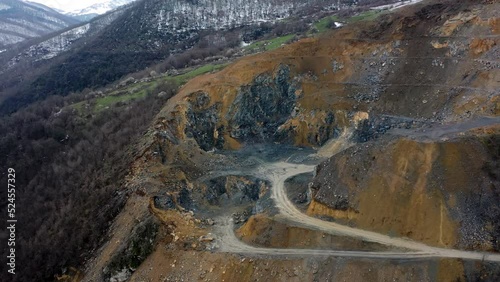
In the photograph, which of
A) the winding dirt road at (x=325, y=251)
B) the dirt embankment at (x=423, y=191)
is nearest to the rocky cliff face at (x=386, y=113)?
the dirt embankment at (x=423, y=191)

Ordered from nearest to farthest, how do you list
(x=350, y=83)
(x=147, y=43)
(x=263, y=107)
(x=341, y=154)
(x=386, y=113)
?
1. (x=341, y=154)
2. (x=386, y=113)
3. (x=350, y=83)
4. (x=263, y=107)
5. (x=147, y=43)

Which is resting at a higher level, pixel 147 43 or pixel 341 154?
pixel 341 154

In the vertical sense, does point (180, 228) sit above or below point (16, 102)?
above

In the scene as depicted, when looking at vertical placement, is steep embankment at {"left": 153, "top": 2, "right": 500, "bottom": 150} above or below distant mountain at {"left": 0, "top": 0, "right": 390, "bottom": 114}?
above

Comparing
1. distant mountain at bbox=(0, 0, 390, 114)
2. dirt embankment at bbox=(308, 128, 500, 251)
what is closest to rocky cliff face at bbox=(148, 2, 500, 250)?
dirt embankment at bbox=(308, 128, 500, 251)

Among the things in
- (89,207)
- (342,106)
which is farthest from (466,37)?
(89,207)

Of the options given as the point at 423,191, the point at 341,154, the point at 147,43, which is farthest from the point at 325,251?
the point at 147,43

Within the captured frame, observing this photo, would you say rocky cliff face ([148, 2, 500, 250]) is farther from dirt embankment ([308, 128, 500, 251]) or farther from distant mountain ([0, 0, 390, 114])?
distant mountain ([0, 0, 390, 114])

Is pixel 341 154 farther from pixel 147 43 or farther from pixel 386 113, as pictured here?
pixel 147 43

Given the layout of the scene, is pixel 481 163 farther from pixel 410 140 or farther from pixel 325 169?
pixel 325 169

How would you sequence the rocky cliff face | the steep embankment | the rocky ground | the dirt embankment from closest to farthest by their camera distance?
1. the dirt embankment
2. the rocky ground
3. the rocky cliff face
4. the steep embankment

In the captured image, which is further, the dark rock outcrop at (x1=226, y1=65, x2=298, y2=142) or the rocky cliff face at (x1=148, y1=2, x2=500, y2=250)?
the dark rock outcrop at (x1=226, y1=65, x2=298, y2=142)
